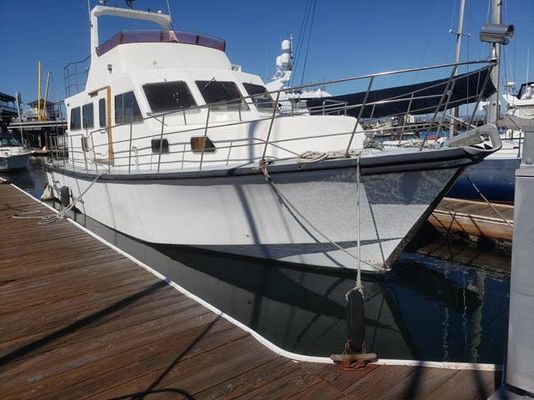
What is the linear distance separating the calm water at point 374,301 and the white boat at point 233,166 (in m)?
0.34

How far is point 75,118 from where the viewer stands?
9266 mm

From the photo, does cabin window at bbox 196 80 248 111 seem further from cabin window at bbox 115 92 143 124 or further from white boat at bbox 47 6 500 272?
cabin window at bbox 115 92 143 124

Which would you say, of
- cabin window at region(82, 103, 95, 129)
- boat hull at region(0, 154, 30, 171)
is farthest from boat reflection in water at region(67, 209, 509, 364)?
boat hull at region(0, 154, 30, 171)

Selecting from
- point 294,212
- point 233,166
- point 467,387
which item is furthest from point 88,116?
point 467,387

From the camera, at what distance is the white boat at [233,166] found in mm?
4781

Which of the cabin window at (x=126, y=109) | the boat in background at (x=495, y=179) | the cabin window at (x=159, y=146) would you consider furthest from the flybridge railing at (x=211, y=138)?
the boat in background at (x=495, y=179)

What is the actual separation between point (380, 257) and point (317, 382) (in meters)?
2.95

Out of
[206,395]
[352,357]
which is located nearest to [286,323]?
[352,357]

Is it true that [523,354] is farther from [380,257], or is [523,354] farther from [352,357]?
[380,257]

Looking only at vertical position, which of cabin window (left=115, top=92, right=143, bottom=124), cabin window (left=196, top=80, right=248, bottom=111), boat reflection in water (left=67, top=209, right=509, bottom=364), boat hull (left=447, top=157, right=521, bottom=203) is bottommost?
boat reflection in water (left=67, top=209, right=509, bottom=364)

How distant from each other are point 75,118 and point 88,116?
991mm

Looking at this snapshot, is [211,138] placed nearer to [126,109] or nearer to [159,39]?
[126,109]

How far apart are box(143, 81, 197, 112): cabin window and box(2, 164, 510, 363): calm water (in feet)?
7.92

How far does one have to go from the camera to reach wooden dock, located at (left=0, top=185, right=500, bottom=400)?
2.57 m
